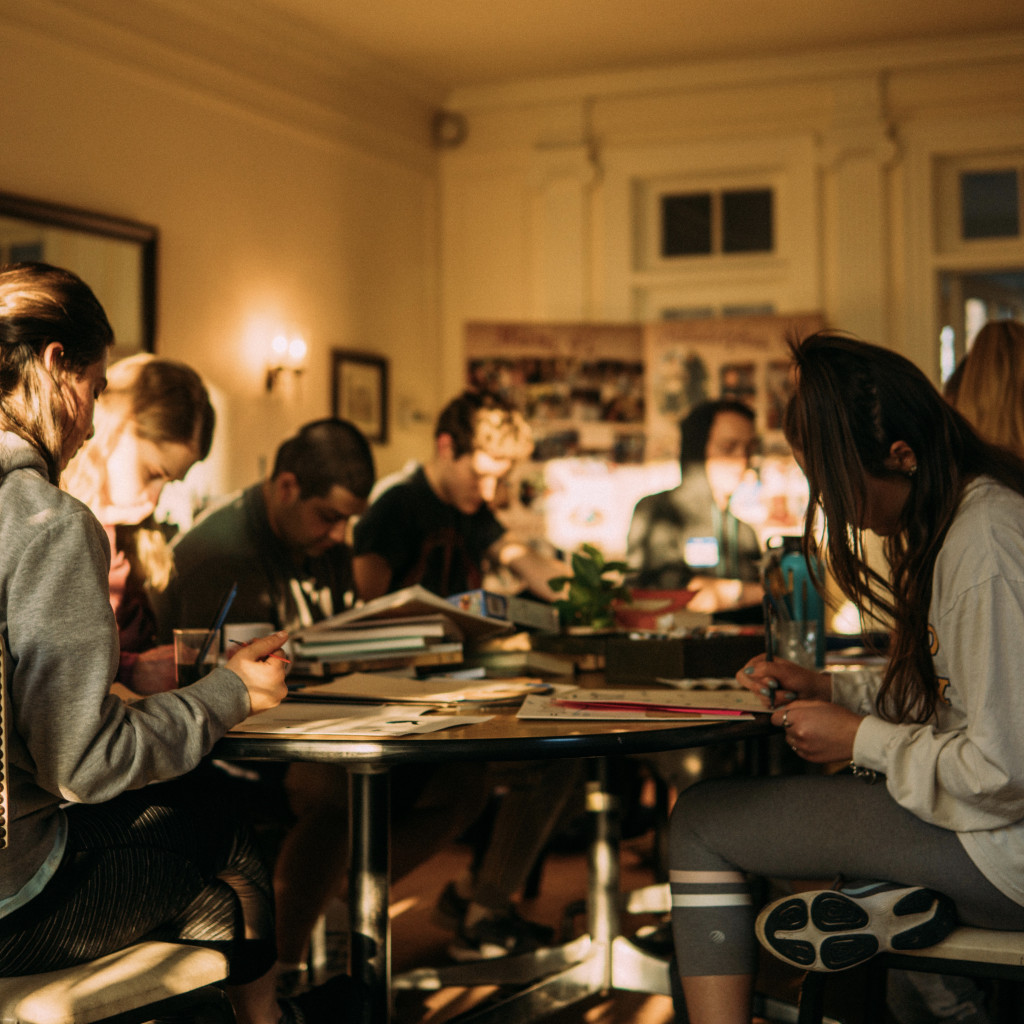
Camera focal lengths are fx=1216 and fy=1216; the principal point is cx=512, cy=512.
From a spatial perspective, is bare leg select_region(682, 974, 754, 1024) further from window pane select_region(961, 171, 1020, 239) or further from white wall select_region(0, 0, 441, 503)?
window pane select_region(961, 171, 1020, 239)

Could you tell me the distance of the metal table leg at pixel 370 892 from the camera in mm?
1658

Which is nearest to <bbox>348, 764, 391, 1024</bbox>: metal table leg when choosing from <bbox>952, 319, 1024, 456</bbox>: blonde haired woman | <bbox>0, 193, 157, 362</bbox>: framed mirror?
<bbox>952, 319, 1024, 456</bbox>: blonde haired woman

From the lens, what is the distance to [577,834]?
4.05 m

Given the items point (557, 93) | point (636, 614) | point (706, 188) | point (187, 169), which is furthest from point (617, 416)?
point (636, 614)

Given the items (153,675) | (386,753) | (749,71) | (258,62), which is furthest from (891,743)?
(749,71)

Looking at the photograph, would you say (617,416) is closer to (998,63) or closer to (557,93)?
(557,93)

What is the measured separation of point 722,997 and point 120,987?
0.75 metres

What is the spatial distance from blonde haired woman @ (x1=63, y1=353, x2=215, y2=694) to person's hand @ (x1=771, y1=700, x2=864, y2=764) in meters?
1.25

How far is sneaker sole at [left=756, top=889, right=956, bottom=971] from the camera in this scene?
148 cm

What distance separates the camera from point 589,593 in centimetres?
242

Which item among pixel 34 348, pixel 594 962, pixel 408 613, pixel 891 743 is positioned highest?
pixel 34 348

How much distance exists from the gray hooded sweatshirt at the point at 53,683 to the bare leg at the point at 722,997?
748mm

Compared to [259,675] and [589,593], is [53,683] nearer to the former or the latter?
[259,675]

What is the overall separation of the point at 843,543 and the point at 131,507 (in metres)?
1.40
